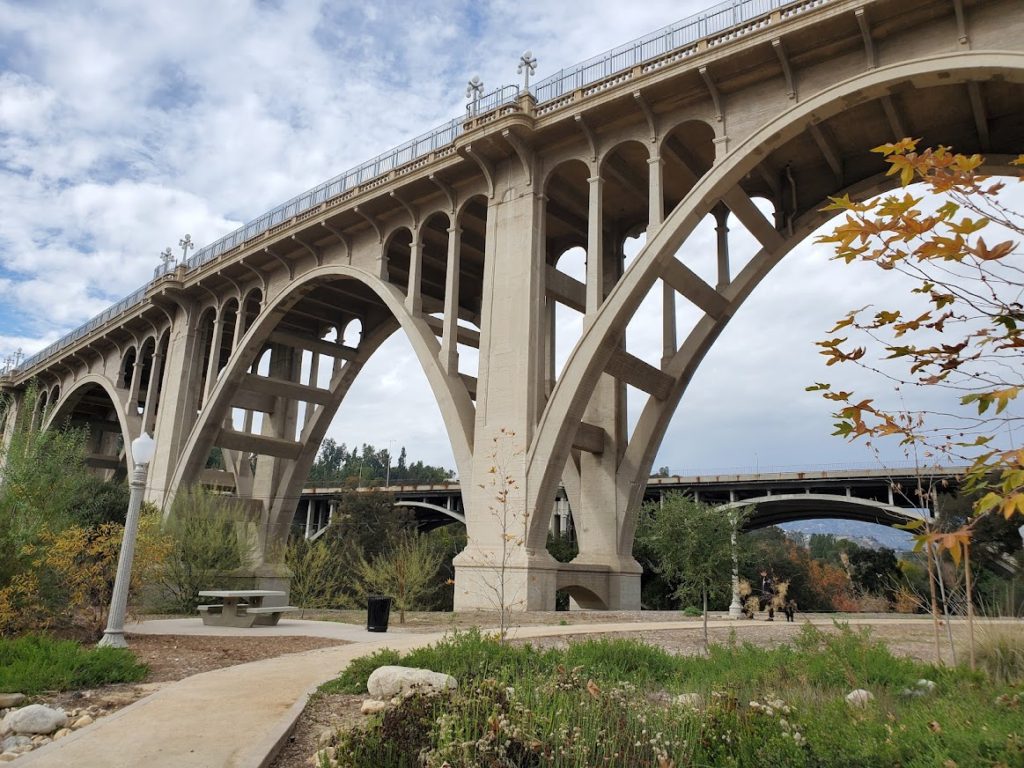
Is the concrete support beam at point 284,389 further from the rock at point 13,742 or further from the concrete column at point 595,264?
the rock at point 13,742

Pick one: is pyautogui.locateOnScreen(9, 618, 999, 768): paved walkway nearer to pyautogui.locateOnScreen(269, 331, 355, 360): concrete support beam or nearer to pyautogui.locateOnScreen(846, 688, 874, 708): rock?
pyautogui.locateOnScreen(846, 688, 874, 708): rock

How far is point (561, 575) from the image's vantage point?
20141 millimetres

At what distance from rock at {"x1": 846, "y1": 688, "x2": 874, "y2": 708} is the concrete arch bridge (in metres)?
9.83

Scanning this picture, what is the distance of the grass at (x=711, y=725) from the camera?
15.0 feet

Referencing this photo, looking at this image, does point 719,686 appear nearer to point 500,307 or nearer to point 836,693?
point 836,693

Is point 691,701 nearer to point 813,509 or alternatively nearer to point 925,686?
point 925,686

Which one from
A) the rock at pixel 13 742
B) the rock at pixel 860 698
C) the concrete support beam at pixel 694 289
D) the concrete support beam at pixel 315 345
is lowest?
the rock at pixel 13 742

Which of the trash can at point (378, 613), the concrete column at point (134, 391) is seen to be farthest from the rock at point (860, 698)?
the concrete column at point (134, 391)

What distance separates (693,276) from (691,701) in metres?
15.2

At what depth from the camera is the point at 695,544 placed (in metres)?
14.6

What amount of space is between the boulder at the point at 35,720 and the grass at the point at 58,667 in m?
1.21

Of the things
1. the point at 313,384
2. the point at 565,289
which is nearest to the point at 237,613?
the point at 565,289

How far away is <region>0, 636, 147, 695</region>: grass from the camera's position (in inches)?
303

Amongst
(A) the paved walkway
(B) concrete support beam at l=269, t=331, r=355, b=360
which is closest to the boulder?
(A) the paved walkway
